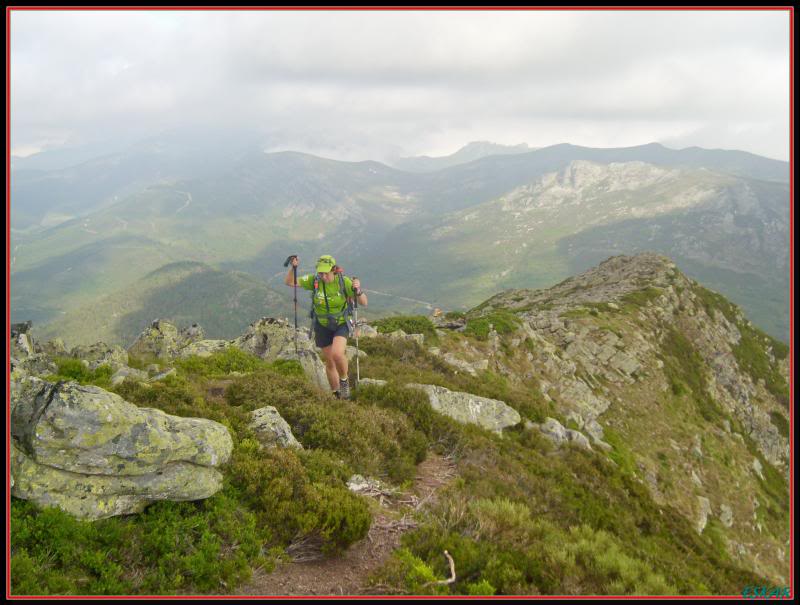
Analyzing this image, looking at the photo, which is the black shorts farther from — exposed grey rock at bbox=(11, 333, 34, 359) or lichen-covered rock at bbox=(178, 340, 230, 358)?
exposed grey rock at bbox=(11, 333, 34, 359)

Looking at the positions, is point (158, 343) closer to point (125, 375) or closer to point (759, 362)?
point (125, 375)

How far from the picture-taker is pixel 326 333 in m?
15.2

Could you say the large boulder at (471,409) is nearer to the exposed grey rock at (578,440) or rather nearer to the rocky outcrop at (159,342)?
the exposed grey rock at (578,440)

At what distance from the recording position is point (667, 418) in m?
33.6

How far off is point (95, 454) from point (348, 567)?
15.4 ft

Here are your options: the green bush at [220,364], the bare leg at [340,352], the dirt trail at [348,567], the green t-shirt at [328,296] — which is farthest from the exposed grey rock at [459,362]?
the dirt trail at [348,567]

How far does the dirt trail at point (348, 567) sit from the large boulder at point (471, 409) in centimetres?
623

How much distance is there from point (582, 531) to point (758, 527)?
26.7 metres

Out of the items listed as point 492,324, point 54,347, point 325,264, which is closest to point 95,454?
point 325,264

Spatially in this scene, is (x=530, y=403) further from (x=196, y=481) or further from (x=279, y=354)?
(x=196, y=481)

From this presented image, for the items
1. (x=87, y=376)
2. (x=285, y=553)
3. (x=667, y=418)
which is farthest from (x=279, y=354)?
(x=667, y=418)

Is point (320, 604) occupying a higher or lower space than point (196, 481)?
lower

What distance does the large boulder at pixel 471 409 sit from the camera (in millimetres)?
16688

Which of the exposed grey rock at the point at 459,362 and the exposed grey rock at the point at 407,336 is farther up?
the exposed grey rock at the point at 407,336
